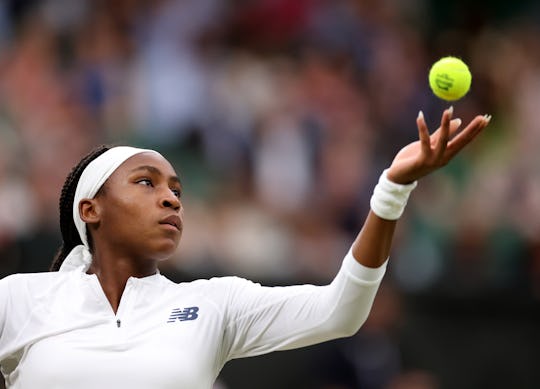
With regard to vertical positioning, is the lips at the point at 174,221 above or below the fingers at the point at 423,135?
below

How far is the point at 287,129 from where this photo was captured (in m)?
11.0

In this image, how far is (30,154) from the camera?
33.1 ft

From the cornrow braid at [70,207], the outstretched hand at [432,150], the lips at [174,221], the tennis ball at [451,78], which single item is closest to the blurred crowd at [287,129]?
the cornrow braid at [70,207]

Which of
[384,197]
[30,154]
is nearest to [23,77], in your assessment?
[30,154]

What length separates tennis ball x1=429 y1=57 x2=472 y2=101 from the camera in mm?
4691

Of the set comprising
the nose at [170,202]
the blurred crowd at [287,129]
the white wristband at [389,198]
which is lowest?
the blurred crowd at [287,129]

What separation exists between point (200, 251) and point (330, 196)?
1.37m

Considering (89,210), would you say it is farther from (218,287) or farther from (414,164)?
(414,164)

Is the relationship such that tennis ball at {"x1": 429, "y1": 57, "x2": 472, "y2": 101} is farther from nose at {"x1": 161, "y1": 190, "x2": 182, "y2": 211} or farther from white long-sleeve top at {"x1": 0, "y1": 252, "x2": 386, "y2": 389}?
nose at {"x1": 161, "y1": 190, "x2": 182, "y2": 211}

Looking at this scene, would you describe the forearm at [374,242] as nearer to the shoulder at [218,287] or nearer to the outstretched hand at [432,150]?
the outstretched hand at [432,150]

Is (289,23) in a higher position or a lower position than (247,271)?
higher

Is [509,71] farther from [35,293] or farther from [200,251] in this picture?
[35,293]

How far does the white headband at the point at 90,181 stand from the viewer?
498cm

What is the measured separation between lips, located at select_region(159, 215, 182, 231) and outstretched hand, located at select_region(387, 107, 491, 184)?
979 mm
